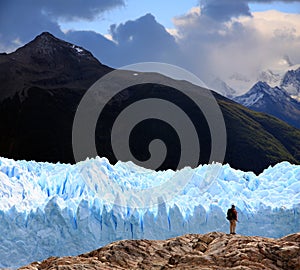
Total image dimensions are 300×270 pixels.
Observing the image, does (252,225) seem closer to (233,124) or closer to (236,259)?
(236,259)

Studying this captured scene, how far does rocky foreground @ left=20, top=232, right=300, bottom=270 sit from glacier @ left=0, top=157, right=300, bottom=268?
16.6 metres

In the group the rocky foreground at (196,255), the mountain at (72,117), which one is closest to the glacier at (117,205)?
the rocky foreground at (196,255)

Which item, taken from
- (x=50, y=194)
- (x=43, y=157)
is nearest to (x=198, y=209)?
(x=50, y=194)

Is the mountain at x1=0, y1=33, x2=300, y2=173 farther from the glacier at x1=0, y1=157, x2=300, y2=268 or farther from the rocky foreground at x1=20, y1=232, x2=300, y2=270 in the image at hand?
the rocky foreground at x1=20, y1=232, x2=300, y2=270

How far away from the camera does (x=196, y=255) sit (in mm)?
13398

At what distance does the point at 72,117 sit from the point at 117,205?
3619 inches

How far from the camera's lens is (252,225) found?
34125mm

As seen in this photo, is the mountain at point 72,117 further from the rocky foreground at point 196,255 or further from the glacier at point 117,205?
the rocky foreground at point 196,255

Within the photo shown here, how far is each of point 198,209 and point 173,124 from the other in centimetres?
8213

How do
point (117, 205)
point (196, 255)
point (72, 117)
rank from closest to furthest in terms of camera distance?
point (196, 255) < point (117, 205) < point (72, 117)

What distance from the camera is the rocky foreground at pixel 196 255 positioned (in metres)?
12.7

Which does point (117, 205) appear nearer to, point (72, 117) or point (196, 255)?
point (196, 255)

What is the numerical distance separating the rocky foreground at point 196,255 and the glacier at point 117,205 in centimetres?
1662

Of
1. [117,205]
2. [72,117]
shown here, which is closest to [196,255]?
[117,205]
